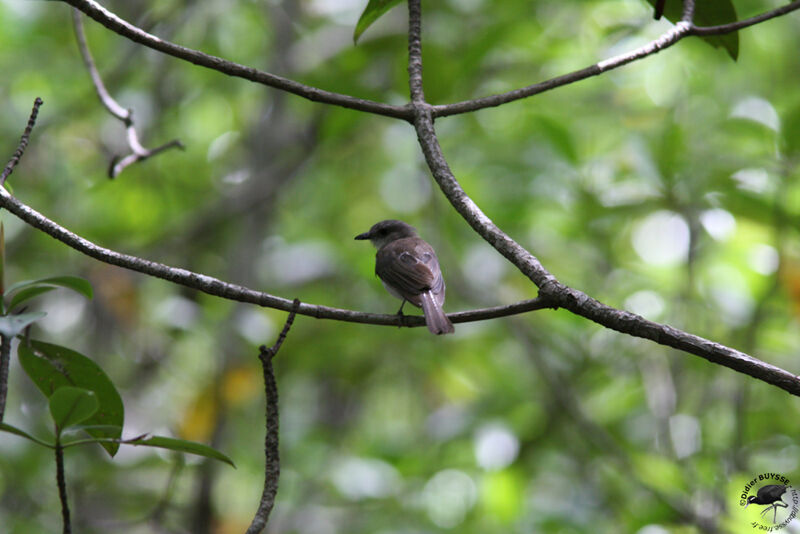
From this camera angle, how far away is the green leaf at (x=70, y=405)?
4.70 feet

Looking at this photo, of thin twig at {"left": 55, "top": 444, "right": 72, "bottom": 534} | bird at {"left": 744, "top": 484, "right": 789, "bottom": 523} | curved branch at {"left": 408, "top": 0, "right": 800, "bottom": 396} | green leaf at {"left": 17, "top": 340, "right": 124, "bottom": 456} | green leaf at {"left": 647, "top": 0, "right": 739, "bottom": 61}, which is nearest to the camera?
curved branch at {"left": 408, "top": 0, "right": 800, "bottom": 396}

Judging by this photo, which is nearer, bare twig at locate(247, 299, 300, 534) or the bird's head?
bare twig at locate(247, 299, 300, 534)

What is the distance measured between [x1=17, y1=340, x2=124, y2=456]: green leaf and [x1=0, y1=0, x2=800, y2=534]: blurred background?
2127 mm

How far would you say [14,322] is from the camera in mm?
1494

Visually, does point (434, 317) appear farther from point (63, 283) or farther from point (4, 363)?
point (4, 363)

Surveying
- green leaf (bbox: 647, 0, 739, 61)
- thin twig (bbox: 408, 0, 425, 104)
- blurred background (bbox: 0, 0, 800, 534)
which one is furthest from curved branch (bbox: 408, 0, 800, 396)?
blurred background (bbox: 0, 0, 800, 534)

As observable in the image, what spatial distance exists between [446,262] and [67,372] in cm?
318

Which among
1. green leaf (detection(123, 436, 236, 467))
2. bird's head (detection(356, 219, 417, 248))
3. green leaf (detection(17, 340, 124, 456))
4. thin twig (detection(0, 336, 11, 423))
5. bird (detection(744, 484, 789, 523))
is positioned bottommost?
green leaf (detection(123, 436, 236, 467))

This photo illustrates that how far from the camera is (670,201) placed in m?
3.93

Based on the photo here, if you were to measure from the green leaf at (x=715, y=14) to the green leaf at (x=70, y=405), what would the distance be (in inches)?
77.1

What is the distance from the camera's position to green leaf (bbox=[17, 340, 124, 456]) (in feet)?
5.86

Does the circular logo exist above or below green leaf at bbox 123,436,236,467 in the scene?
above

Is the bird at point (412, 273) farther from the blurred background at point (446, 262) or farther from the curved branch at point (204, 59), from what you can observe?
the curved branch at point (204, 59)

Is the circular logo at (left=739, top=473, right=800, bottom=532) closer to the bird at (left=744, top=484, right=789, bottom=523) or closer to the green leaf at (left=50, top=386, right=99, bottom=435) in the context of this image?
the bird at (left=744, top=484, right=789, bottom=523)
